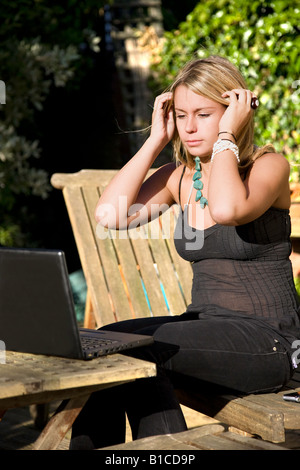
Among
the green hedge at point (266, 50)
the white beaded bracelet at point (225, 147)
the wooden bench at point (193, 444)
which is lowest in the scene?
the wooden bench at point (193, 444)

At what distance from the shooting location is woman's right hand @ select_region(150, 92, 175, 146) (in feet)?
9.37

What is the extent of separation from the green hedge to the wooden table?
3.39m

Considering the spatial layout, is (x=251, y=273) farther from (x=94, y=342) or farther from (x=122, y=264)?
(x=122, y=264)

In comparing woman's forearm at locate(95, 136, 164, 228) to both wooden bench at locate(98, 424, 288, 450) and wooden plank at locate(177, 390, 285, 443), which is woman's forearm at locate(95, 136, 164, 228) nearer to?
wooden plank at locate(177, 390, 285, 443)

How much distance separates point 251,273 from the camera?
246 centimetres

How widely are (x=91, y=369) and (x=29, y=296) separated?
10.2 inches

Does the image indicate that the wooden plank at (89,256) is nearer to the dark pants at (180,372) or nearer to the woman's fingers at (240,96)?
the dark pants at (180,372)

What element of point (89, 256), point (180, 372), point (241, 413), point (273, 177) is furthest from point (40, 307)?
point (89, 256)

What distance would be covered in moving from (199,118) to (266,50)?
279 cm

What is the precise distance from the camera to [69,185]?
153 inches

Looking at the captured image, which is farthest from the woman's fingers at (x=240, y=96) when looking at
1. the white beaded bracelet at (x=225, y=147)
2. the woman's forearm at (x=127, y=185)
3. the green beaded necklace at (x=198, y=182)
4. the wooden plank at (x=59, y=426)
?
the wooden plank at (x=59, y=426)

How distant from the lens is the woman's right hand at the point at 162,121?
2.86m

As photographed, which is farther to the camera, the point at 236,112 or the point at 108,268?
the point at 108,268

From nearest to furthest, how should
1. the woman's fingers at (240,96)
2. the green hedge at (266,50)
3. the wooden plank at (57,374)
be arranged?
the wooden plank at (57,374), the woman's fingers at (240,96), the green hedge at (266,50)
